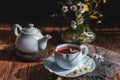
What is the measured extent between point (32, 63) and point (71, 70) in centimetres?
19

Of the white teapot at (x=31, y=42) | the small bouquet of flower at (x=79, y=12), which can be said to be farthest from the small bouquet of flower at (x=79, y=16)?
the white teapot at (x=31, y=42)

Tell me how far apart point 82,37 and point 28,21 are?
470mm

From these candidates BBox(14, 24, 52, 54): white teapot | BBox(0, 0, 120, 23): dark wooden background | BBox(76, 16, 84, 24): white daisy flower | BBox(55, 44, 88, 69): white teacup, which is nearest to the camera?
BBox(55, 44, 88, 69): white teacup

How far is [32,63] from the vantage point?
4.00 feet

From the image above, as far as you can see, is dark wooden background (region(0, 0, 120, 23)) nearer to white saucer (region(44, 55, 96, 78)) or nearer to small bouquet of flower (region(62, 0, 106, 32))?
small bouquet of flower (region(62, 0, 106, 32))

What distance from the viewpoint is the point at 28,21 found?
174cm

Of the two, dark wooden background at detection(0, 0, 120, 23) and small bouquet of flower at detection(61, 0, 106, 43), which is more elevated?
small bouquet of flower at detection(61, 0, 106, 43)

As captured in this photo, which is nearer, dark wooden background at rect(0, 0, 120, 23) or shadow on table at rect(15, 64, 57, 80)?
shadow on table at rect(15, 64, 57, 80)

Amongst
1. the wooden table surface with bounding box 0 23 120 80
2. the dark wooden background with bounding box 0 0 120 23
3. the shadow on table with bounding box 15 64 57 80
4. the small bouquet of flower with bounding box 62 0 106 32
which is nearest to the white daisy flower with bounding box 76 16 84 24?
the small bouquet of flower with bounding box 62 0 106 32

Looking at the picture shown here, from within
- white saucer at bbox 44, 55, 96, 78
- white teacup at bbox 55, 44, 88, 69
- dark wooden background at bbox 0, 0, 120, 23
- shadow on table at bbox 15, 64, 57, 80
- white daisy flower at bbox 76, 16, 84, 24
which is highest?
white daisy flower at bbox 76, 16, 84, 24

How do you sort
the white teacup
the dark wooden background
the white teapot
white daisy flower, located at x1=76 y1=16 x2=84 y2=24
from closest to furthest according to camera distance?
the white teacup → the white teapot → white daisy flower, located at x1=76 y1=16 x2=84 y2=24 → the dark wooden background

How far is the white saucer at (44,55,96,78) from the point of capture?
1095 millimetres

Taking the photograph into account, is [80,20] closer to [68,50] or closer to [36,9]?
[68,50]

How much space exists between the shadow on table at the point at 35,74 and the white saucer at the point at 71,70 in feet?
0.08
